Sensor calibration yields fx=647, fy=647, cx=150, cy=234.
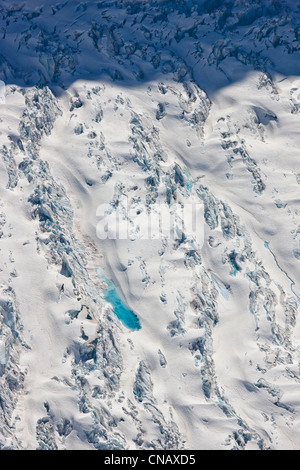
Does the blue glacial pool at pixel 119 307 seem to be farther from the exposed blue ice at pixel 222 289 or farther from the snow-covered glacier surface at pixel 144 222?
the exposed blue ice at pixel 222 289

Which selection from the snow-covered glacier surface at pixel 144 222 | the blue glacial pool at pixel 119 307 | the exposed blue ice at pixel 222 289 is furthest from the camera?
the exposed blue ice at pixel 222 289

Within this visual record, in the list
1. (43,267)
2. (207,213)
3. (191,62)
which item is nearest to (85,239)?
(43,267)

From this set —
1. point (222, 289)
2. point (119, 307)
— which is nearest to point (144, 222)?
point (119, 307)

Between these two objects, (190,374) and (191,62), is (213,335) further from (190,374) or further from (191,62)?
(191,62)

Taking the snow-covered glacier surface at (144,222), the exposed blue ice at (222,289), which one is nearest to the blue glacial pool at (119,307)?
the snow-covered glacier surface at (144,222)

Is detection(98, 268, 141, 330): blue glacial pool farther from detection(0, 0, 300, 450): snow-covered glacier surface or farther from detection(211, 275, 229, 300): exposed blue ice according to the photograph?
detection(211, 275, 229, 300): exposed blue ice

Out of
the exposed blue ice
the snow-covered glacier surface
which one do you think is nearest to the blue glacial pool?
the snow-covered glacier surface

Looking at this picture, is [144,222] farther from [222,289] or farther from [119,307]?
[222,289]
